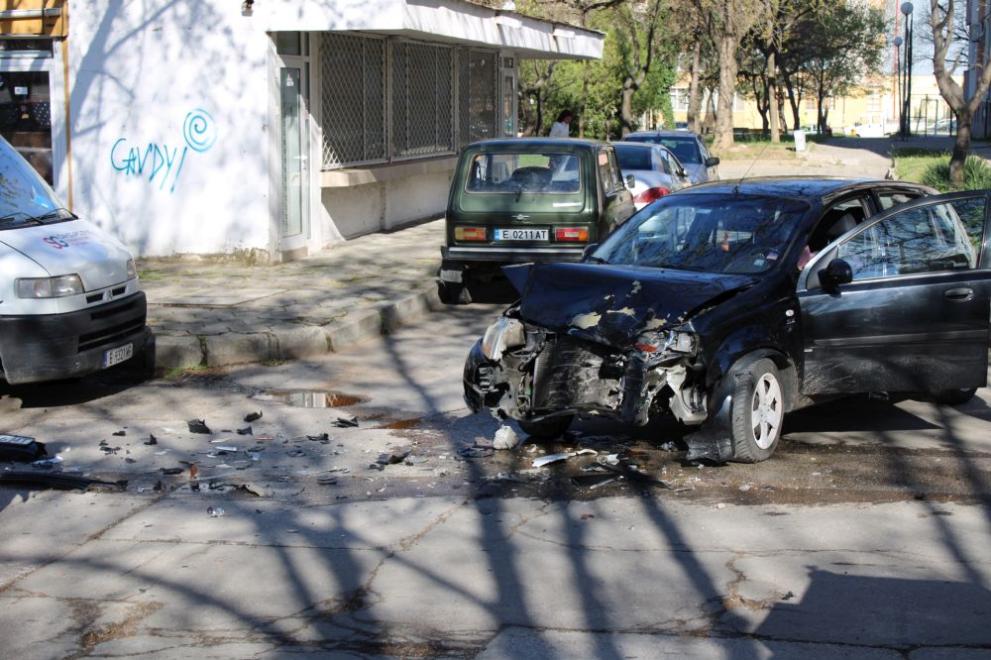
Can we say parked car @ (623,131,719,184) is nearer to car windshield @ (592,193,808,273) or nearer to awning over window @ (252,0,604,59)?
awning over window @ (252,0,604,59)

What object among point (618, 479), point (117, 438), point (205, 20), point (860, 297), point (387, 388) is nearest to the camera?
point (618, 479)

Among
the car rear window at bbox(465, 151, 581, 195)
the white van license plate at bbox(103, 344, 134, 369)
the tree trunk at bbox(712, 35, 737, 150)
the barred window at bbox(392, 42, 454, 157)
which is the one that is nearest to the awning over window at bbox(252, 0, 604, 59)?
the barred window at bbox(392, 42, 454, 157)

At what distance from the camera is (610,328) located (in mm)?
7152

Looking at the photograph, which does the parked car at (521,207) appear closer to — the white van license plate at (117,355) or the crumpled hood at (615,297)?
the white van license plate at (117,355)

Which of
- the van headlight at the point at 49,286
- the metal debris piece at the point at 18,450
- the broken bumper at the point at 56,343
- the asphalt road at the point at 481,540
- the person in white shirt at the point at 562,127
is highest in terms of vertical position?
the person in white shirt at the point at 562,127

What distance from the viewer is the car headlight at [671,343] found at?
7.04 metres

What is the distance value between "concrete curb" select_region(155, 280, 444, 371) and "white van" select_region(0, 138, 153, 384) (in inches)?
25.3

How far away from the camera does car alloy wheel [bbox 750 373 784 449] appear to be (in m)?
7.28

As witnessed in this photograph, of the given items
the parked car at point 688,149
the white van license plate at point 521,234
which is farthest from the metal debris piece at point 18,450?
the parked car at point 688,149

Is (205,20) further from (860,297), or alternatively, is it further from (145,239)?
(860,297)

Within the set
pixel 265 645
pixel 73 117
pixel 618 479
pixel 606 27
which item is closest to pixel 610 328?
pixel 618 479

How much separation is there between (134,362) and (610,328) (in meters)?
4.94

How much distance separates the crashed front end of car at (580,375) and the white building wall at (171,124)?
8300mm

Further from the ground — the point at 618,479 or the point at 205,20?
the point at 205,20
